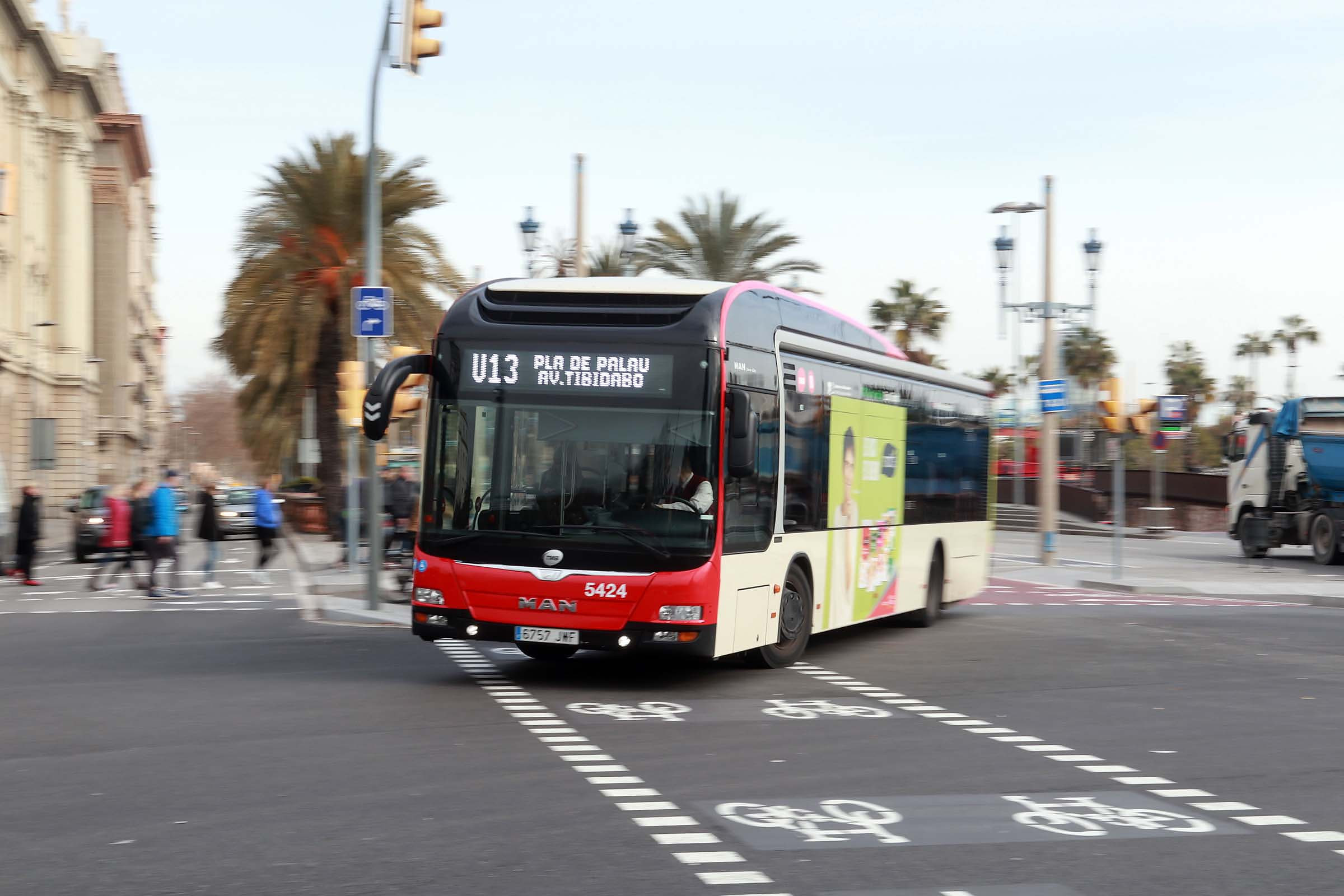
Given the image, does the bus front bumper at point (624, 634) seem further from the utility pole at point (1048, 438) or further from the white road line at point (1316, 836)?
the utility pole at point (1048, 438)

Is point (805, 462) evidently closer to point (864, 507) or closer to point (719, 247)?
point (864, 507)

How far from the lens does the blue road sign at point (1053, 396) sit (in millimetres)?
29438

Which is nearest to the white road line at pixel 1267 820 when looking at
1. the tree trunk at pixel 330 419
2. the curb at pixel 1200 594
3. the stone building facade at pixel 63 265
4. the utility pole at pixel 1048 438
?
the curb at pixel 1200 594

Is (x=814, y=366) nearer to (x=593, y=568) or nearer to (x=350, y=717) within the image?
(x=593, y=568)

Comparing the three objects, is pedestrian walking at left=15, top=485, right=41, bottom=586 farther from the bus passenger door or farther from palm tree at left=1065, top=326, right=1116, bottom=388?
palm tree at left=1065, top=326, right=1116, bottom=388

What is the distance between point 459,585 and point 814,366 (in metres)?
4.01

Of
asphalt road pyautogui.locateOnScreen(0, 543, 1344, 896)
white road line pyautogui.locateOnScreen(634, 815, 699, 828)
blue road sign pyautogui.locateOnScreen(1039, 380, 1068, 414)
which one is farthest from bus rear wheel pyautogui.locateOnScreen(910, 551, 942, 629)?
white road line pyautogui.locateOnScreen(634, 815, 699, 828)

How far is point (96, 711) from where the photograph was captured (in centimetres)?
1096

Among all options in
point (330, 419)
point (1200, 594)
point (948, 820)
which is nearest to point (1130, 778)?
point (948, 820)

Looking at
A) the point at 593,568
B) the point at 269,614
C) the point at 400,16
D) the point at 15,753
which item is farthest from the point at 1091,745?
the point at 269,614

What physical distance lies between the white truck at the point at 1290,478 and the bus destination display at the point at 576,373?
24945mm

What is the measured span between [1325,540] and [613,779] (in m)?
28.5

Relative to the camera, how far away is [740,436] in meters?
11.9

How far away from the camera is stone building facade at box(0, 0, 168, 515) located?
190ft
